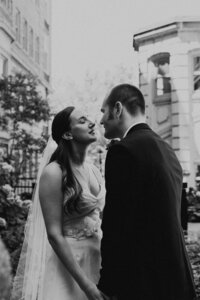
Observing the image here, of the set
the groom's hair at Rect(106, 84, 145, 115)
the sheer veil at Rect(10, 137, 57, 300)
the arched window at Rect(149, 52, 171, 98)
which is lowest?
the sheer veil at Rect(10, 137, 57, 300)

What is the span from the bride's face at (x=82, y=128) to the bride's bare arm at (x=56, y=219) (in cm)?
34

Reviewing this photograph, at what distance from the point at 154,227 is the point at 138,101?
2.32 ft

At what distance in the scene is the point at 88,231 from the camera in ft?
10.5

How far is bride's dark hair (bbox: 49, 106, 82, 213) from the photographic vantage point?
10.2 ft

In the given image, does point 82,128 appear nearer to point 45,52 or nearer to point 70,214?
point 70,214

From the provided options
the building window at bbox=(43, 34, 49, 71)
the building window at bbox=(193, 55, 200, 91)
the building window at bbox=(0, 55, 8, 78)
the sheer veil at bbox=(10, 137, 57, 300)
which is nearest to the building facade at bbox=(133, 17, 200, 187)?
the building window at bbox=(193, 55, 200, 91)

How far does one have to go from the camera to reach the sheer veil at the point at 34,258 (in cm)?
357

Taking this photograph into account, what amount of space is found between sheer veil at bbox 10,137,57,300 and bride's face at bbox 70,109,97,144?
1.96 ft

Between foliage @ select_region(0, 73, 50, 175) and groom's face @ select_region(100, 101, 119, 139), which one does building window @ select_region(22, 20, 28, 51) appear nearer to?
foliage @ select_region(0, 73, 50, 175)

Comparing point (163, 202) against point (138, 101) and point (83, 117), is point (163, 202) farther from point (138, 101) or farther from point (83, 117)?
point (83, 117)

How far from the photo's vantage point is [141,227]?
265 centimetres

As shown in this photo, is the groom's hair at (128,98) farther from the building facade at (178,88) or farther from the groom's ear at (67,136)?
the building facade at (178,88)

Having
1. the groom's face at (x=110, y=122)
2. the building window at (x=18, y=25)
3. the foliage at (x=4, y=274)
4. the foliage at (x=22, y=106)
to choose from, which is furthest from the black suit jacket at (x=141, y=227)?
the building window at (x=18, y=25)

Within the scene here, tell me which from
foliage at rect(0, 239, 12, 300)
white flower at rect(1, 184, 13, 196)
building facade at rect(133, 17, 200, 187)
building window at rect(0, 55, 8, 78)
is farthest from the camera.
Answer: building window at rect(0, 55, 8, 78)
